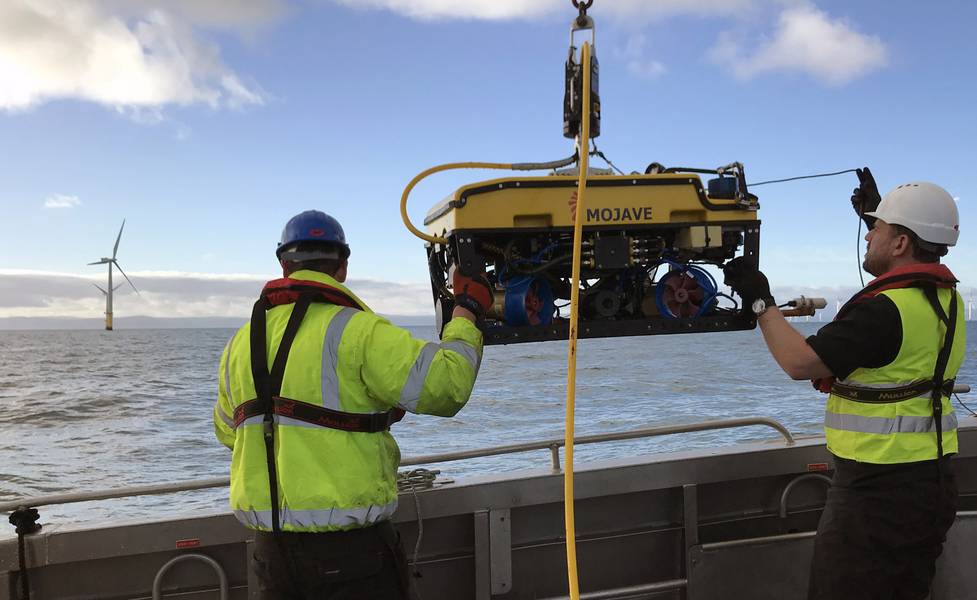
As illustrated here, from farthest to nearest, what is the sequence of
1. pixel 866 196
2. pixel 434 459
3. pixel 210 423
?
pixel 210 423 < pixel 434 459 < pixel 866 196

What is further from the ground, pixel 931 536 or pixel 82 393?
pixel 931 536

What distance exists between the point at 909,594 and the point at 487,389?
1874 cm

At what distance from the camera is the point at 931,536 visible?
7.84ft

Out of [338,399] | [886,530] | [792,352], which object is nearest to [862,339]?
[792,352]

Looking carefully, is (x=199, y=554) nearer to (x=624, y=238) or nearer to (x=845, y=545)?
(x=624, y=238)

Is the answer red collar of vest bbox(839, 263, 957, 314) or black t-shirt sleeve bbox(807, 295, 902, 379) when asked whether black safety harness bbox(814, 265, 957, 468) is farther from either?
black t-shirt sleeve bbox(807, 295, 902, 379)

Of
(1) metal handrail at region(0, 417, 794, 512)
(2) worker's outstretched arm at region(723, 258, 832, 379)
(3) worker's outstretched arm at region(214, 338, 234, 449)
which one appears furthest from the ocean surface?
(2) worker's outstretched arm at region(723, 258, 832, 379)

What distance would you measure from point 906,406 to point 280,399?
71.9 inches

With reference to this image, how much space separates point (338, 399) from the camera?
6.86ft

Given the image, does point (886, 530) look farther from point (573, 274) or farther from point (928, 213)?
point (573, 274)

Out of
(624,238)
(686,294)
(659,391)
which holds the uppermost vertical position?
(624,238)

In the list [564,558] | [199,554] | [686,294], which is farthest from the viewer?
[564,558]

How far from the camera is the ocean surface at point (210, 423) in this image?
9748 mm

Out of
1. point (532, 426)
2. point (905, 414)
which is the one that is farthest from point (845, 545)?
point (532, 426)
